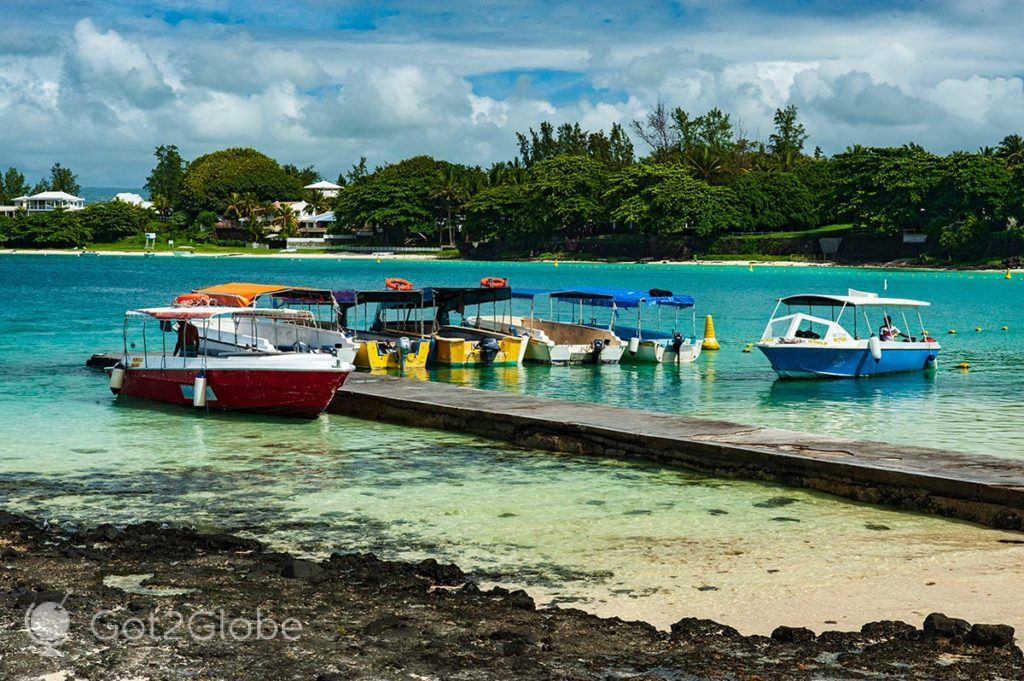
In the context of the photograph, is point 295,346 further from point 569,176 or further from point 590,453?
point 569,176

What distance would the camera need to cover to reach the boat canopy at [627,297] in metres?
40.8

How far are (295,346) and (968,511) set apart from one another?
69.1ft

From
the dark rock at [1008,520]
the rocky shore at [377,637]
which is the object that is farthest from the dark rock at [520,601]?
the dark rock at [1008,520]

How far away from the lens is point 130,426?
23.5m

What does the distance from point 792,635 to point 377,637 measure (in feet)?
10.9

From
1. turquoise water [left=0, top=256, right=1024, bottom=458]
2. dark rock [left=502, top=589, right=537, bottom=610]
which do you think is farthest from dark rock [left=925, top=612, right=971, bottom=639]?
turquoise water [left=0, top=256, right=1024, bottom=458]

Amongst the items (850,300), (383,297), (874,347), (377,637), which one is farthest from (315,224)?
(377,637)

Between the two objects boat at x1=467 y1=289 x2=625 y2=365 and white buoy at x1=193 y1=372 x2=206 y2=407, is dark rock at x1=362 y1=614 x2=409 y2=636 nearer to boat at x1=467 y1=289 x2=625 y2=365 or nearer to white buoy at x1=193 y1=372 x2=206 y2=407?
white buoy at x1=193 y1=372 x2=206 y2=407

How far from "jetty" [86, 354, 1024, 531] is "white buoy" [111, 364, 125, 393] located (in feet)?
18.2

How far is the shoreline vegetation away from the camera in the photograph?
407 feet

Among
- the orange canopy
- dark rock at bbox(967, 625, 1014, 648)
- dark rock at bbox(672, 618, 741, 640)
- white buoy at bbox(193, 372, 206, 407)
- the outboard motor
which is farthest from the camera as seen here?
the outboard motor

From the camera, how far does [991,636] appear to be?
9.37 meters

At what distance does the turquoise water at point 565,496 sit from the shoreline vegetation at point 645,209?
94.6 metres

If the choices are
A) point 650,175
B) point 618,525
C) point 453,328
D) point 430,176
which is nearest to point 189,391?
point 618,525
